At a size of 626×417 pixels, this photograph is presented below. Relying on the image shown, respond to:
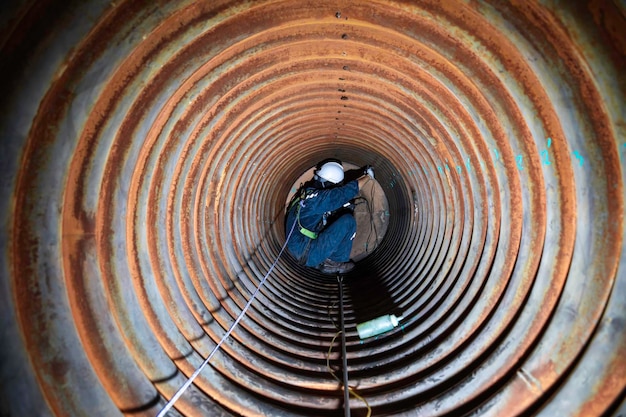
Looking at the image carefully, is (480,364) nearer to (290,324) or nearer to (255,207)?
(290,324)

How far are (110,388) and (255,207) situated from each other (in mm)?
3304

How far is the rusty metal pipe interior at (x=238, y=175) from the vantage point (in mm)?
1620

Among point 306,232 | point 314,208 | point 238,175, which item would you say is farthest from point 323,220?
point 238,175

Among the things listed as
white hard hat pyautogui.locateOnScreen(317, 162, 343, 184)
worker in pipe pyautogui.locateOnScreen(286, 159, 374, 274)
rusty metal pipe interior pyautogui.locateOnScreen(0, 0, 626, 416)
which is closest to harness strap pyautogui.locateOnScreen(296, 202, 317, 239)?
worker in pipe pyautogui.locateOnScreen(286, 159, 374, 274)

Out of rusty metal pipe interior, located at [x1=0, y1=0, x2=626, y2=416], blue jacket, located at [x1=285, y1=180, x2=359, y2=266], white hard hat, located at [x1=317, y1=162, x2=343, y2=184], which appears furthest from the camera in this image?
white hard hat, located at [x1=317, y1=162, x2=343, y2=184]

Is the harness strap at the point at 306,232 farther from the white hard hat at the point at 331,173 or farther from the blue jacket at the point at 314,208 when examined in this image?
the white hard hat at the point at 331,173

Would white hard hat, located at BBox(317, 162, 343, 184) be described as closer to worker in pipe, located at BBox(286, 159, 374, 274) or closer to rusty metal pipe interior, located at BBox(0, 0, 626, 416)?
worker in pipe, located at BBox(286, 159, 374, 274)

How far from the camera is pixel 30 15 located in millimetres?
1489

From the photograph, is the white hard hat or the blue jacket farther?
the white hard hat

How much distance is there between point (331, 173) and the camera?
6344 millimetres

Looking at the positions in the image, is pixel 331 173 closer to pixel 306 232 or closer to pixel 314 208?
pixel 314 208

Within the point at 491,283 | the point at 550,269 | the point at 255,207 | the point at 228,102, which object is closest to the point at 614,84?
the point at 550,269

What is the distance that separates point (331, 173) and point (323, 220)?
97 centimetres

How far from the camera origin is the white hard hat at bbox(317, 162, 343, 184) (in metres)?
6.34
